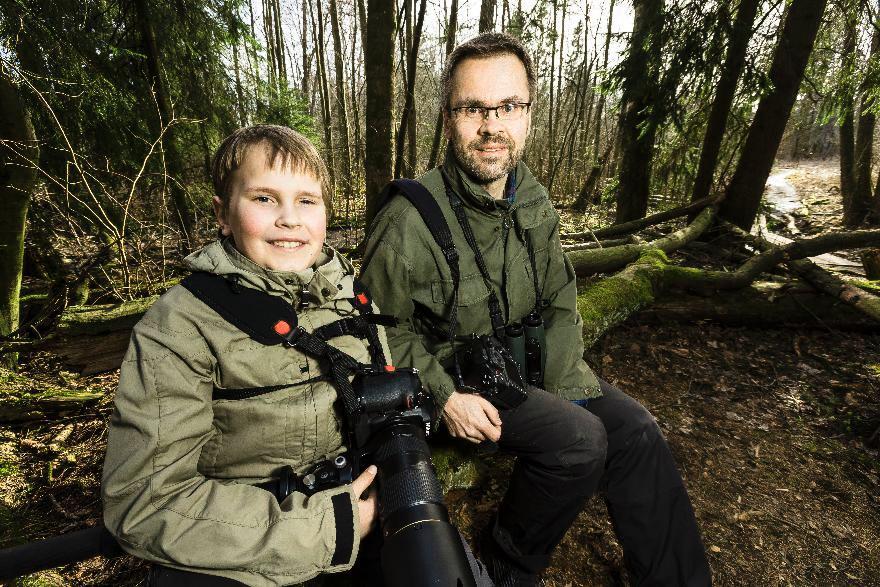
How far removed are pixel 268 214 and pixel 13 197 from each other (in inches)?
185

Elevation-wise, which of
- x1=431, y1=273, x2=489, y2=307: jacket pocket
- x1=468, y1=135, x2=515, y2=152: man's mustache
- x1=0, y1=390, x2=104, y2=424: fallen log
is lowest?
x1=0, y1=390, x2=104, y2=424: fallen log

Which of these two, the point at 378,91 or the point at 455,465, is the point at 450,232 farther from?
the point at 378,91

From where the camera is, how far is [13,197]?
428 cm

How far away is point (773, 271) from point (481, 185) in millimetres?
5869

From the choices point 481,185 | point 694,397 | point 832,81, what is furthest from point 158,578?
point 832,81

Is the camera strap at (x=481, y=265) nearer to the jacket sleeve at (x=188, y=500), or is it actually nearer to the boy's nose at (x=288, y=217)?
the boy's nose at (x=288, y=217)

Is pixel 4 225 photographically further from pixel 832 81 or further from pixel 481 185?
pixel 832 81

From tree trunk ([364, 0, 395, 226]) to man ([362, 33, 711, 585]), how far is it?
9.39 ft

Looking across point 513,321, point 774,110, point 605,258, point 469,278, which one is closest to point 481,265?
point 469,278

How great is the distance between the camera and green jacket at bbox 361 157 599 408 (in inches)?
83.5

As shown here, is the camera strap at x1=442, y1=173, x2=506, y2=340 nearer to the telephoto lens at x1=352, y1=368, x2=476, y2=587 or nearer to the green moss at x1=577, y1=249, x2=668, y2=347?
the telephoto lens at x1=352, y1=368, x2=476, y2=587

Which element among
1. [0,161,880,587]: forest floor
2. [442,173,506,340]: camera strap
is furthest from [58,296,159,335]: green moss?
[442,173,506,340]: camera strap

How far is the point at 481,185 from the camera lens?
7.78 ft

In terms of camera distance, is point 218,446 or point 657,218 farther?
point 657,218
